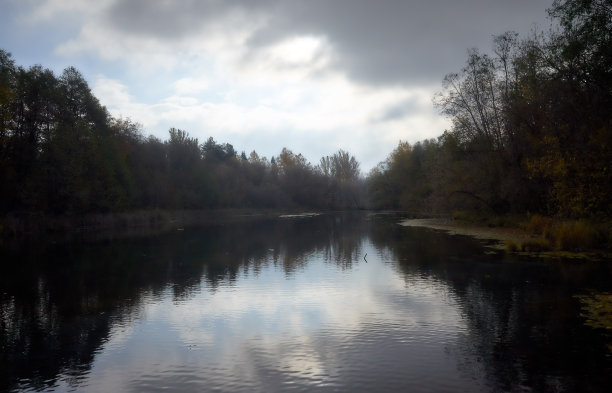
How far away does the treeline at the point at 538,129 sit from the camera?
1823cm

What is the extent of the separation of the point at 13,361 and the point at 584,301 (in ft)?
41.1

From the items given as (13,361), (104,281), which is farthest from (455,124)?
(13,361)

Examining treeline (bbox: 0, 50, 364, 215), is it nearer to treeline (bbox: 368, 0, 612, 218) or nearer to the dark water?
the dark water

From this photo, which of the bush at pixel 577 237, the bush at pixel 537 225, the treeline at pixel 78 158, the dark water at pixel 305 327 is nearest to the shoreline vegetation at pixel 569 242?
the bush at pixel 577 237

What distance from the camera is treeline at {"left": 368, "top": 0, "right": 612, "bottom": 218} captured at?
18234 mm

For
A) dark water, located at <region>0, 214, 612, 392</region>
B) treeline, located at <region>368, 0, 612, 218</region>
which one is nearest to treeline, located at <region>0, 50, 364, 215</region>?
dark water, located at <region>0, 214, 612, 392</region>

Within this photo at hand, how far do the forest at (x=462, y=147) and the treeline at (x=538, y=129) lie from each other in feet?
0.23

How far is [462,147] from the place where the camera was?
36.3m

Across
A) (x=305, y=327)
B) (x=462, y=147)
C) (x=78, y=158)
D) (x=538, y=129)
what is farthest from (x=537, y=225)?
(x=78, y=158)

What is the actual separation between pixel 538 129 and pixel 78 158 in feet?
115

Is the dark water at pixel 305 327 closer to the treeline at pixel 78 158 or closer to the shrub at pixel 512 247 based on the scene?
the shrub at pixel 512 247

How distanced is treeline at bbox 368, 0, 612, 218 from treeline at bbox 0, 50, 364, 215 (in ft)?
100

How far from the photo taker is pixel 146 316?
429 inches

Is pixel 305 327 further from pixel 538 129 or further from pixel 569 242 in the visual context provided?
pixel 538 129
